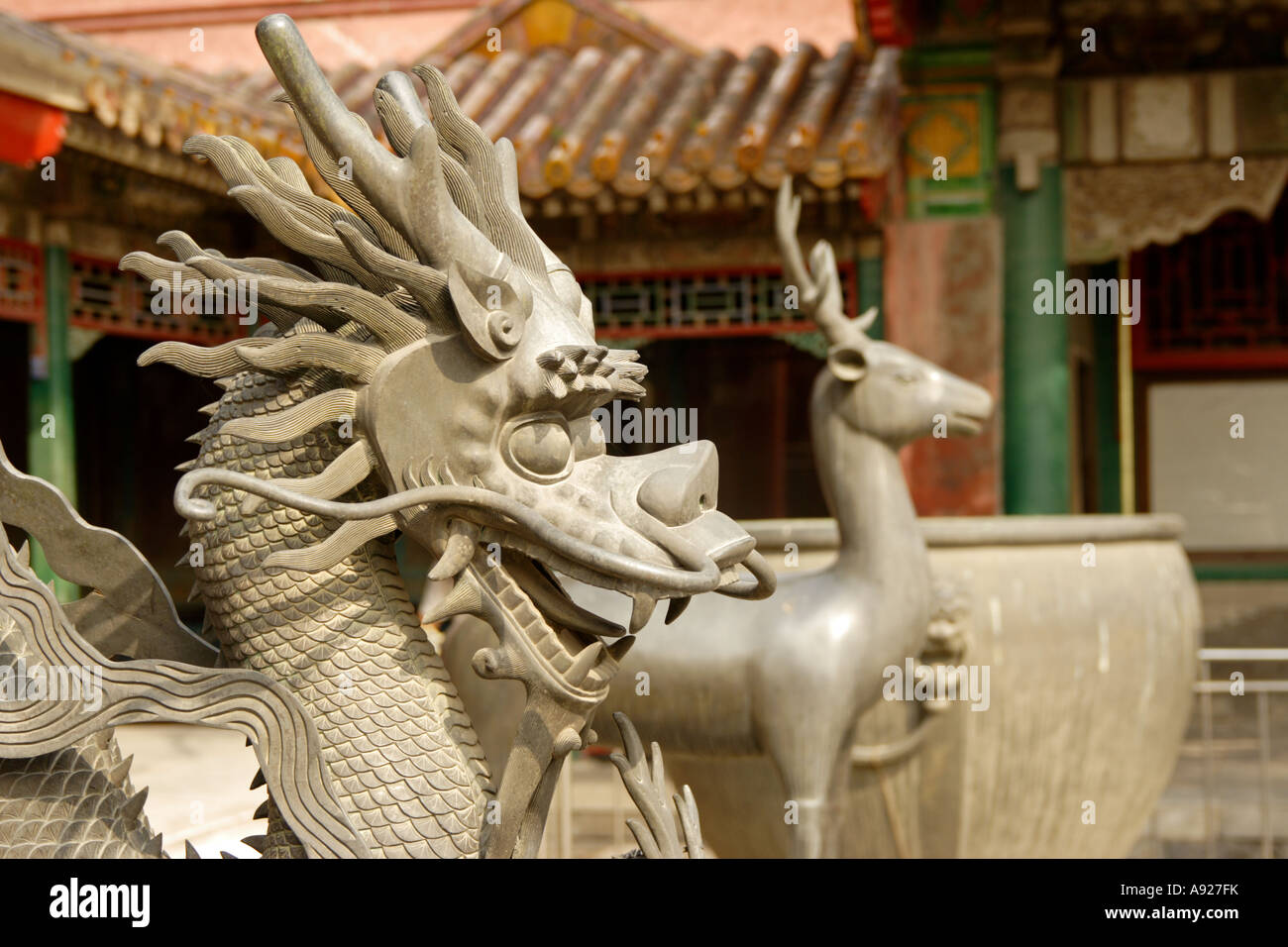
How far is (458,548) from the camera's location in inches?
46.1

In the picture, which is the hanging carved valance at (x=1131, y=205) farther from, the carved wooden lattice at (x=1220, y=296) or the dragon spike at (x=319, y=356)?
the dragon spike at (x=319, y=356)

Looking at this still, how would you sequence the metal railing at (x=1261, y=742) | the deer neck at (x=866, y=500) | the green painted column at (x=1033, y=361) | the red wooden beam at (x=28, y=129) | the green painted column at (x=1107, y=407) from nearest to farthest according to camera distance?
the deer neck at (x=866, y=500) → the red wooden beam at (x=28, y=129) → the metal railing at (x=1261, y=742) → the green painted column at (x=1033, y=361) → the green painted column at (x=1107, y=407)

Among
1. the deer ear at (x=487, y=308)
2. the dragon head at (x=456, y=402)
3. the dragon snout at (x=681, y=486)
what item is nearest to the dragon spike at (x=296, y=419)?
the dragon head at (x=456, y=402)

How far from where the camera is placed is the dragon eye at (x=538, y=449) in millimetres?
1163

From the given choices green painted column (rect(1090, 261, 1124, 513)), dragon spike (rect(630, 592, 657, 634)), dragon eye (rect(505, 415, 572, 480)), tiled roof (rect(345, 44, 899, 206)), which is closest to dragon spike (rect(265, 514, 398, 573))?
dragon eye (rect(505, 415, 572, 480))

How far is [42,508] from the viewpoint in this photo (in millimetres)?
1323

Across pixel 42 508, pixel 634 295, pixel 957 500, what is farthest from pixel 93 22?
pixel 42 508

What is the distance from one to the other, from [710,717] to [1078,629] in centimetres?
95

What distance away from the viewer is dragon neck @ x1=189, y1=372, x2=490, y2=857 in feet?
3.98

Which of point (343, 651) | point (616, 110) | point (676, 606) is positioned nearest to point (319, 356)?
point (343, 651)

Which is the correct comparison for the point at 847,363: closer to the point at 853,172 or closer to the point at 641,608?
the point at 853,172

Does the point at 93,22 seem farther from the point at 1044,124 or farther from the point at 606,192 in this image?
the point at 1044,124

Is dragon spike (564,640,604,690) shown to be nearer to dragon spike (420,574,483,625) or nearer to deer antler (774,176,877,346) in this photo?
dragon spike (420,574,483,625)

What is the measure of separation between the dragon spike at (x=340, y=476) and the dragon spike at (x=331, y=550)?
34mm
